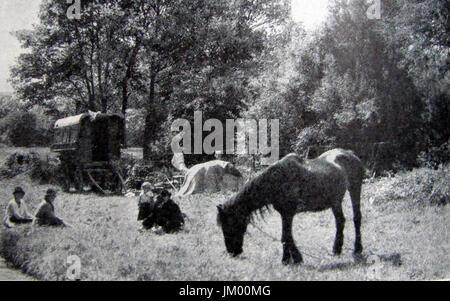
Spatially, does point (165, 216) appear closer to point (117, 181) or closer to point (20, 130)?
point (117, 181)

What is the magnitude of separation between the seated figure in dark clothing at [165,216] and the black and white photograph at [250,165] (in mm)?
23

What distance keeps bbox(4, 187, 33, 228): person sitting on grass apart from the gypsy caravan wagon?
3.29ft

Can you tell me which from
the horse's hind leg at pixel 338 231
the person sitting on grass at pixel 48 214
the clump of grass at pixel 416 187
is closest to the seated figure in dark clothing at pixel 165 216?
the person sitting on grass at pixel 48 214

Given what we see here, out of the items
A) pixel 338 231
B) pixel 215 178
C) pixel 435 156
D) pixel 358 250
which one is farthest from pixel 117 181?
pixel 435 156

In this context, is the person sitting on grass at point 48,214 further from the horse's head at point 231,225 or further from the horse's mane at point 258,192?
the horse's mane at point 258,192

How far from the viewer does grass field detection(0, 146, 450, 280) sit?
4695mm

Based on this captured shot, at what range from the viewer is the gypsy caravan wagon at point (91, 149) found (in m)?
6.64

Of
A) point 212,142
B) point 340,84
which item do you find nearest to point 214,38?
point 212,142

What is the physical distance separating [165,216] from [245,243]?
180 cm

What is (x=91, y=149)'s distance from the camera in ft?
25.9

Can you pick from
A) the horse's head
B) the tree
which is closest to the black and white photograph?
the horse's head

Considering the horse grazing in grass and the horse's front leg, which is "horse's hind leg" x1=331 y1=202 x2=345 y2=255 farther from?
the horse's front leg
